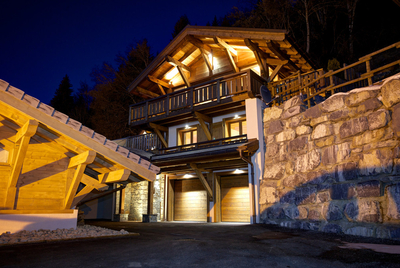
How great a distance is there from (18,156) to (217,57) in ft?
34.9

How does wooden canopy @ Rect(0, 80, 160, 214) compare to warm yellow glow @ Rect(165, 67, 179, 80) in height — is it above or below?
below

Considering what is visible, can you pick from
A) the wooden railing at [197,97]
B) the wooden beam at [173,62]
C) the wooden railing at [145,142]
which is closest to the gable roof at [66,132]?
the wooden railing at [197,97]

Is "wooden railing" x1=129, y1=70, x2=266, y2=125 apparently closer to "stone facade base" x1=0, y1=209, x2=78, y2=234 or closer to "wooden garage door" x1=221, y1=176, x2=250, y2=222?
"wooden garage door" x1=221, y1=176, x2=250, y2=222

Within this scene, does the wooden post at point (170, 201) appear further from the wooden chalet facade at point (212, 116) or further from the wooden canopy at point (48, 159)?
the wooden canopy at point (48, 159)

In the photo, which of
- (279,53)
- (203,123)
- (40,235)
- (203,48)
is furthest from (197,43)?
(40,235)

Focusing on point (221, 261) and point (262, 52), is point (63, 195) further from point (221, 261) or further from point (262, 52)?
point (262, 52)

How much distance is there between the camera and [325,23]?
23.3 m

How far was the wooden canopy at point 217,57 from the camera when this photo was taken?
12138 mm

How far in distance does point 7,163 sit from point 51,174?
3.69 feet

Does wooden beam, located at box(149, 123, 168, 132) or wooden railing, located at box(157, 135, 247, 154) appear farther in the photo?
wooden beam, located at box(149, 123, 168, 132)

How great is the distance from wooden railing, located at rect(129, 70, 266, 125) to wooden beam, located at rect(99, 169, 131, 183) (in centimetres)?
617

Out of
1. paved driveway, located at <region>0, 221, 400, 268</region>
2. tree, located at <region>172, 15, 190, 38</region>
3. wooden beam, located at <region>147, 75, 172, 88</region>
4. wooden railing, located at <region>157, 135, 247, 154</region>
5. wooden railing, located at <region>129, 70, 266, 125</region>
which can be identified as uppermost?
tree, located at <region>172, 15, 190, 38</region>

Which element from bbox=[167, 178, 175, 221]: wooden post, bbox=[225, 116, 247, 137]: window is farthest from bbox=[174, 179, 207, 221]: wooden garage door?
bbox=[225, 116, 247, 137]: window

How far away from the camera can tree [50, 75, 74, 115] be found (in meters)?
43.3
